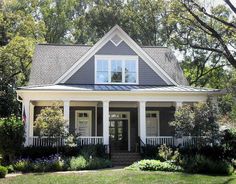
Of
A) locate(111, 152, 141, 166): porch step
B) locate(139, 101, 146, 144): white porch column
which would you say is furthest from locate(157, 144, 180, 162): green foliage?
locate(139, 101, 146, 144): white porch column

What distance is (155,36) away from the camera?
4272 cm

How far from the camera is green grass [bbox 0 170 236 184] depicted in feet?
51.5

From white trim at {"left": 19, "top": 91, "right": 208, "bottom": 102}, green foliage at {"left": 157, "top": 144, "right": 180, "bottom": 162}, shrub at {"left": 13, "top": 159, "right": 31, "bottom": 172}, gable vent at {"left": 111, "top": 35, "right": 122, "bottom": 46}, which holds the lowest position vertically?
shrub at {"left": 13, "top": 159, "right": 31, "bottom": 172}

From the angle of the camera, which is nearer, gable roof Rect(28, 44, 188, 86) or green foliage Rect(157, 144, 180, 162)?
green foliage Rect(157, 144, 180, 162)

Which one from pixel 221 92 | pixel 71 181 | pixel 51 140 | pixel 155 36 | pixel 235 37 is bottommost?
pixel 71 181

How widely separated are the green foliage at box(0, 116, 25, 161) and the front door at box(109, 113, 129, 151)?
25.5 feet

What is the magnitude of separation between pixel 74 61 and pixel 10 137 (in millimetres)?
8847

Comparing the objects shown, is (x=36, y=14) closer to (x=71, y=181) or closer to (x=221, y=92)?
(x=221, y=92)

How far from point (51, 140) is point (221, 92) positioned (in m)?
10.0

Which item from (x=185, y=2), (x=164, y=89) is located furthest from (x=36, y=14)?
(x=185, y=2)

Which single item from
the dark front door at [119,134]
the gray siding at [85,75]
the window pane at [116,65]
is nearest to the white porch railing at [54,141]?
the dark front door at [119,134]

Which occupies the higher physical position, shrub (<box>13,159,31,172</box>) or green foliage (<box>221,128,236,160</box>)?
green foliage (<box>221,128,236,160</box>)

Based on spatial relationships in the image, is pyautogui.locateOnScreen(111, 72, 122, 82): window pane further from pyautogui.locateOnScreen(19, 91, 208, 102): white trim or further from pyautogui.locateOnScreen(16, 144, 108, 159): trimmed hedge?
pyautogui.locateOnScreen(16, 144, 108, 159): trimmed hedge

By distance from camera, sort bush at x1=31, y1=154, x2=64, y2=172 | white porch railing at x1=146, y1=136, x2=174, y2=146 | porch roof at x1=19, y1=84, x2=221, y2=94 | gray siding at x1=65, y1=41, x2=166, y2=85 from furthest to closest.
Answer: gray siding at x1=65, y1=41, x2=166, y2=85 → white porch railing at x1=146, y1=136, x2=174, y2=146 → porch roof at x1=19, y1=84, x2=221, y2=94 → bush at x1=31, y1=154, x2=64, y2=172
